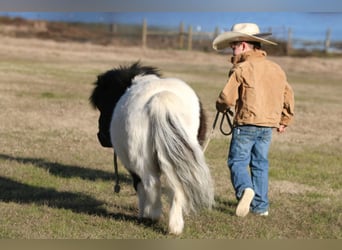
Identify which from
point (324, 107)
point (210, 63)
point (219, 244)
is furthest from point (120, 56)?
point (219, 244)

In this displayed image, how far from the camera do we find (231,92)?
208 inches

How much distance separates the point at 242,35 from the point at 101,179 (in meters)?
3.03

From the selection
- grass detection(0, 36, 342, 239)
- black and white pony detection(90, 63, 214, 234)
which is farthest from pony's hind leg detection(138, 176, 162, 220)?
grass detection(0, 36, 342, 239)

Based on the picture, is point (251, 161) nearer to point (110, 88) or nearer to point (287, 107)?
point (287, 107)

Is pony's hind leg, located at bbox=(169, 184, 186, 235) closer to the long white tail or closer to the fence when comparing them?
the long white tail

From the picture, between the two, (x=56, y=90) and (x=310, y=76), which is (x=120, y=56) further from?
(x=56, y=90)

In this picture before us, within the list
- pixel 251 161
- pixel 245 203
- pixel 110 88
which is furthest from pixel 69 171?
pixel 245 203

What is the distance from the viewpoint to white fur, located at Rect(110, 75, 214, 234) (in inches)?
→ 181

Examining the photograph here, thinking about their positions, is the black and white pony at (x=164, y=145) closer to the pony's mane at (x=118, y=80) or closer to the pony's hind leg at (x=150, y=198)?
the pony's hind leg at (x=150, y=198)

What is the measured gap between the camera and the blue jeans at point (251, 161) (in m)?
5.46

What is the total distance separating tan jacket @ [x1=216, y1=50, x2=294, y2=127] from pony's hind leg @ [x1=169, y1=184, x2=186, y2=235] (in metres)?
1.05

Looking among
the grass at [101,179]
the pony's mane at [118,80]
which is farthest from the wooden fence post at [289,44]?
the pony's mane at [118,80]

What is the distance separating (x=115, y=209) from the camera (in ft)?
19.3

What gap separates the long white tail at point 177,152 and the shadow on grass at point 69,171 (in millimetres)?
2867
